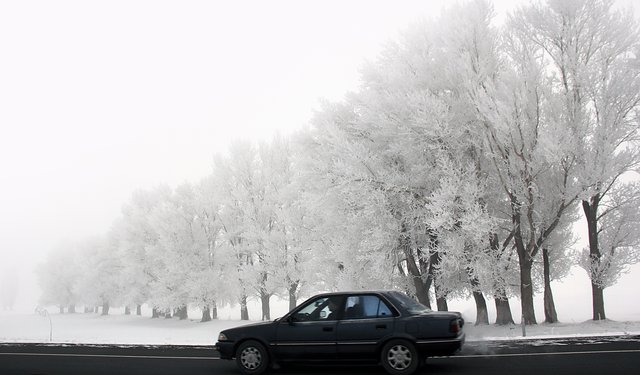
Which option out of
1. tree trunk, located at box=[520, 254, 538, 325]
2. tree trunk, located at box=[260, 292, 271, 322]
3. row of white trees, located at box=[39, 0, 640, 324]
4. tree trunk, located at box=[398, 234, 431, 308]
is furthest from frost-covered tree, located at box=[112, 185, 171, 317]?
tree trunk, located at box=[520, 254, 538, 325]

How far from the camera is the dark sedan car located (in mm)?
7301

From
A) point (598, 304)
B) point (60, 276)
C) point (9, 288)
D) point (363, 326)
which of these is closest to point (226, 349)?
point (363, 326)

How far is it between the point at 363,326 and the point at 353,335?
0.24 meters

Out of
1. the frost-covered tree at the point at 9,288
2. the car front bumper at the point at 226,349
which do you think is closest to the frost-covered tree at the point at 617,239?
the car front bumper at the point at 226,349

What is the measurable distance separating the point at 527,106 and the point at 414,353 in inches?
468

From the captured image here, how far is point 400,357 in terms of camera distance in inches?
291

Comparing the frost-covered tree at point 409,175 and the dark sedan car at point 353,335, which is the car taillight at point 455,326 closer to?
the dark sedan car at point 353,335

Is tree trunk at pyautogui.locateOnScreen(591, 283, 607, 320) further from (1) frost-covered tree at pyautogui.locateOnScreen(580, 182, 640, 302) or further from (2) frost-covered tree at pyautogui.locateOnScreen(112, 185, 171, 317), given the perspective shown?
(2) frost-covered tree at pyautogui.locateOnScreen(112, 185, 171, 317)

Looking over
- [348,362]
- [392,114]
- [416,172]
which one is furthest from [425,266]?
[348,362]

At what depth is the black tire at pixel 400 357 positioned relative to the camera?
7.29 m

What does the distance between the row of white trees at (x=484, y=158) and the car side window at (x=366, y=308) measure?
795 cm

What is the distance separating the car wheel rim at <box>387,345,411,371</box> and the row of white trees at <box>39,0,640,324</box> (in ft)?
27.4

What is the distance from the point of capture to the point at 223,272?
3309cm

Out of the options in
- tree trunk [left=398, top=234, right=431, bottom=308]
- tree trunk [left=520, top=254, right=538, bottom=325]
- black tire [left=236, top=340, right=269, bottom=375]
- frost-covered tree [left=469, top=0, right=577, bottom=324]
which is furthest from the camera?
tree trunk [left=398, top=234, right=431, bottom=308]
